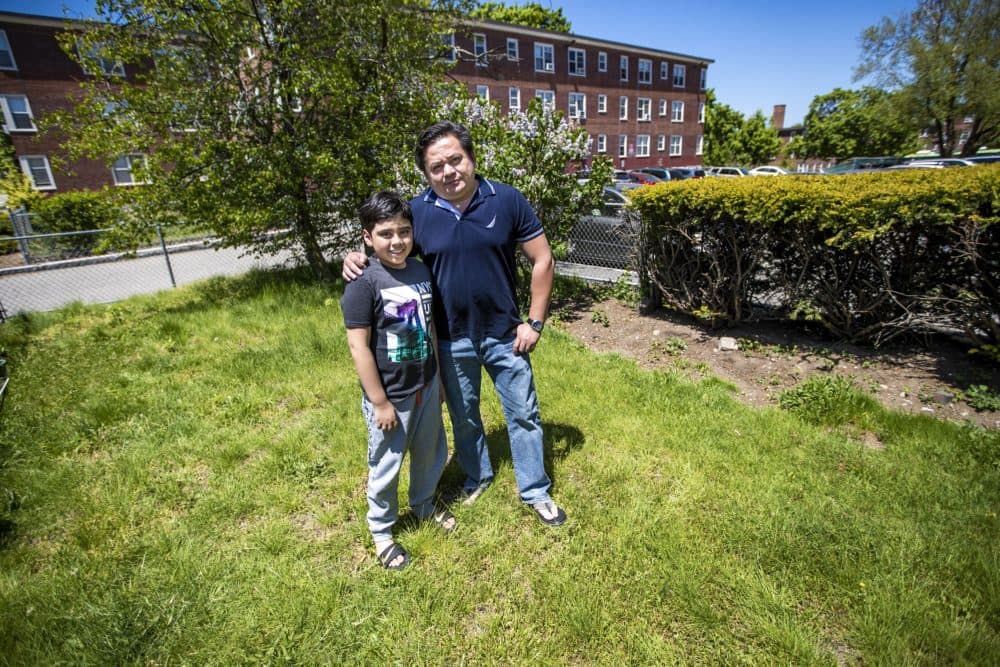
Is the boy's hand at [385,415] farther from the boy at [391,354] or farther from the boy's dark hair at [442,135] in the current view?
the boy's dark hair at [442,135]

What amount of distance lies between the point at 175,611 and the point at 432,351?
5.56ft

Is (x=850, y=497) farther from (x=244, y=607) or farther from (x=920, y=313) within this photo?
(x=244, y=607)

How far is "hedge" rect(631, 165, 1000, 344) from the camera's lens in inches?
149

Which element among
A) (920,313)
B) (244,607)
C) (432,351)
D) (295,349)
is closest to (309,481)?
(244,607)

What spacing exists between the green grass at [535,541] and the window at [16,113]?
26.2 metres

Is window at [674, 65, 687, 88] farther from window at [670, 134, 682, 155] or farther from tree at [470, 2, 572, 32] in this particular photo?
tree at [470, 2, 572, 32]

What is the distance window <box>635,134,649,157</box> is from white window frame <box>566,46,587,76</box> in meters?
7.95

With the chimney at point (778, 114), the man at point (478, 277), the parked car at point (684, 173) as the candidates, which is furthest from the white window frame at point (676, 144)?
the man at point (478, 277)

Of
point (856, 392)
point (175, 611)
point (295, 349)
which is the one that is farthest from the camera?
point (295, 349)

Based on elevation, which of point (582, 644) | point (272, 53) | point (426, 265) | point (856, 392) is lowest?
point (582, 644)

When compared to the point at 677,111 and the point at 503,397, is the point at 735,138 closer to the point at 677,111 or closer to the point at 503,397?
the point at 677,111

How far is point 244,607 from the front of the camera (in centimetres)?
229

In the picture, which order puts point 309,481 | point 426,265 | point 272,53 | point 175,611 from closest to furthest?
point 175,611 → point 426,265 → point 309,481 → point 272,53

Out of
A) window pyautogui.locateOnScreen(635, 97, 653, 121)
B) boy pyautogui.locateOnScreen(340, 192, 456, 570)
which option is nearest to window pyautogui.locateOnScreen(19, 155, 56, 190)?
boy pyautogui.locateOnScreen(340, 192, 456, 570)
